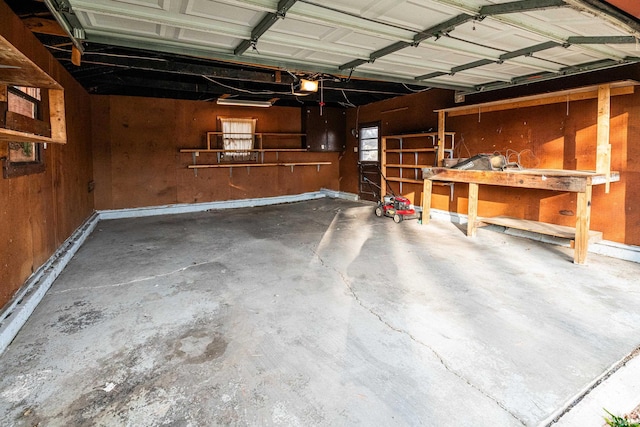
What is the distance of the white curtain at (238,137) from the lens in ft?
25.5

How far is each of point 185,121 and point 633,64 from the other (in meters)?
7.31

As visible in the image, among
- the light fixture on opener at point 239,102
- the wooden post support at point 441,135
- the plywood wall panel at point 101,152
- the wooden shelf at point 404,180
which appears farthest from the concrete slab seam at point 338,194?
the plywood wall panel at point 101,152

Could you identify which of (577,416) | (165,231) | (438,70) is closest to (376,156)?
(438,70)

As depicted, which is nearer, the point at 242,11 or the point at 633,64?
the point at 242,11

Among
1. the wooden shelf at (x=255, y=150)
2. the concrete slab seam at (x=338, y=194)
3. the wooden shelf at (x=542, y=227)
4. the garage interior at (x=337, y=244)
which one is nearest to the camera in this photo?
the garage interior at (x=337, y=244)

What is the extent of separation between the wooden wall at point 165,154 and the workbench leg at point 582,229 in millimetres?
6337

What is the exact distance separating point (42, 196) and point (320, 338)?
316 cm

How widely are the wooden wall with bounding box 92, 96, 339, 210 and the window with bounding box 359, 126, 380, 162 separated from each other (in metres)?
1.73

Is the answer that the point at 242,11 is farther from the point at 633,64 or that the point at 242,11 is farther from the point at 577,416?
the point at 633,64

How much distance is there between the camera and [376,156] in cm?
807

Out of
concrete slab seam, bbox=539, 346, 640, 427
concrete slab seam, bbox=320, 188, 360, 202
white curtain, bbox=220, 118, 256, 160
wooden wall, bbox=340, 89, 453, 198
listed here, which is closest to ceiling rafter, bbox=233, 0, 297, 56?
concrete slab seam, bbox=539, 346, 640, 427

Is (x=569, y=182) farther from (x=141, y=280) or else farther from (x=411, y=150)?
(x=141, y=280)

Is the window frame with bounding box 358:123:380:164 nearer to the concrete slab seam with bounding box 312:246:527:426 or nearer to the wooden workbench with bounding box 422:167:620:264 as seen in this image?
the wooden workbench with bounding box 422:167:620:264

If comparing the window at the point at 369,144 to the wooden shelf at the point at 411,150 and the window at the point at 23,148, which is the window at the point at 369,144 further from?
the window at the point at 23,148
